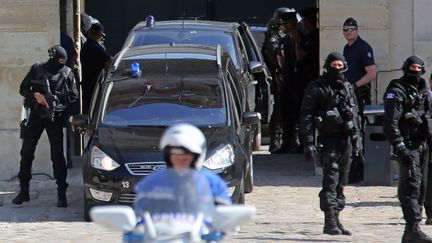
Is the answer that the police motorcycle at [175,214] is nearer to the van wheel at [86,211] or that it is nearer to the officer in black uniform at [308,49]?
the van wheel at [86,211]

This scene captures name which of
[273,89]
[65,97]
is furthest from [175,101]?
[273,89]

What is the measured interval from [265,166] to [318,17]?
221 centimetres

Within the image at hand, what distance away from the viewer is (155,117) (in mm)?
13453

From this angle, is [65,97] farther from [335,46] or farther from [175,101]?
[335,46]

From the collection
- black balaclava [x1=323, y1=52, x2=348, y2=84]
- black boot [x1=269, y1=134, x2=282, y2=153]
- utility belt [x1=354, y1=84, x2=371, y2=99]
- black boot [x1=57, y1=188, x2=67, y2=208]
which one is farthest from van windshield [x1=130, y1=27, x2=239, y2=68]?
black balaclava [x1=323, y1=52, x2=348, y2=84]

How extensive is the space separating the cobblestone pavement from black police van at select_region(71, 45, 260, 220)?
0.48m

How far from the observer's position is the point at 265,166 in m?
17.4

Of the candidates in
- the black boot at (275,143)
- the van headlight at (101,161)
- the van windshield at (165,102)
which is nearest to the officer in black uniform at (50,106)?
the van windshield at (165,102)

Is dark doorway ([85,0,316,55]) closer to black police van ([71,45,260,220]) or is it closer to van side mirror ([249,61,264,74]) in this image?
van side mirror ([249,61,264,74])

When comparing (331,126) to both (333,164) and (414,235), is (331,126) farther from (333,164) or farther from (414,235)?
(414,235)

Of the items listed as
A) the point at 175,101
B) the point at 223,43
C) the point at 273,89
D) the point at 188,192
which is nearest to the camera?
the point at 188,192

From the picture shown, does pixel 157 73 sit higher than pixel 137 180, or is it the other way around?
pixel 157 73

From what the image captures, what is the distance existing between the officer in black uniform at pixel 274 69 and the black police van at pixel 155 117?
3.85 m

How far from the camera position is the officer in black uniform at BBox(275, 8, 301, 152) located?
1816 cm
